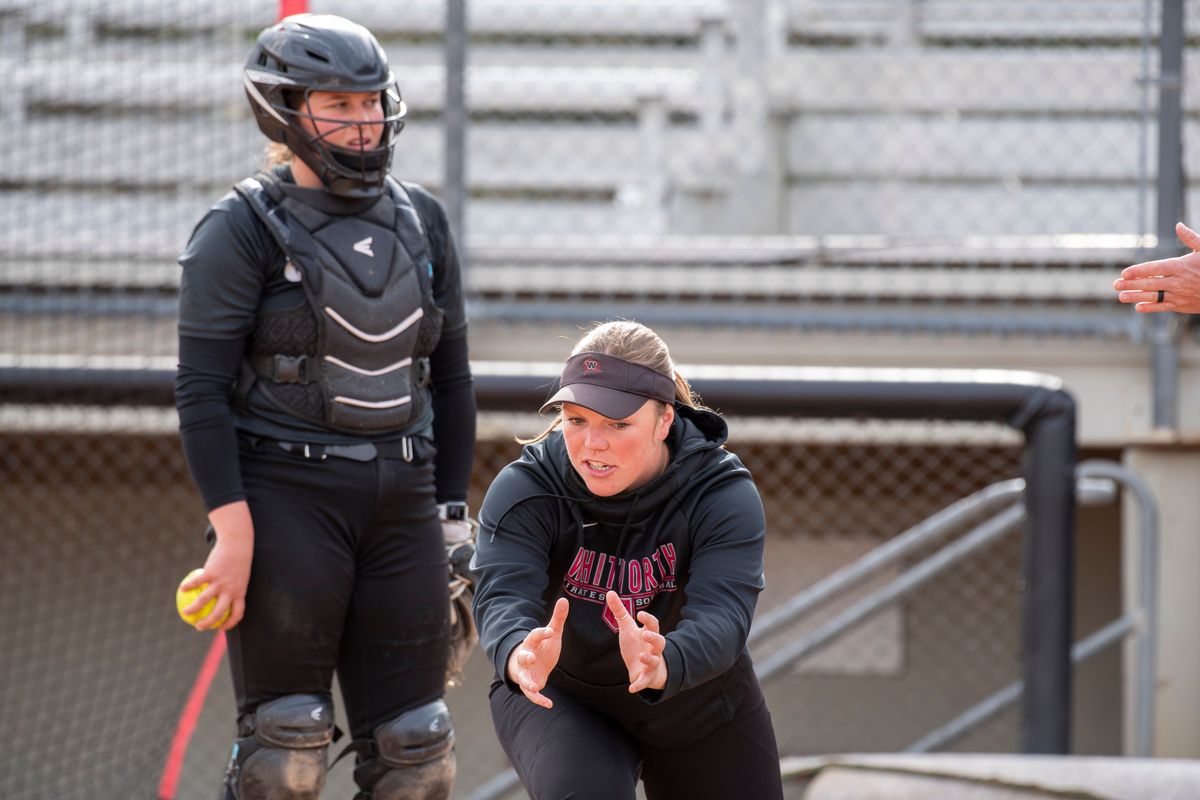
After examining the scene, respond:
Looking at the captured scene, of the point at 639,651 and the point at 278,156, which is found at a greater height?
the point at 278,156

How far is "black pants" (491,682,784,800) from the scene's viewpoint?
238cm

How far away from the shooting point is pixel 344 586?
111 inches

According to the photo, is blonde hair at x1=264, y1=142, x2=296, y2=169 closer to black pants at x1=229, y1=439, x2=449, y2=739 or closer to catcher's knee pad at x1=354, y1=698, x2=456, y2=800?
black pants at x1=229, y1=439, x2=449, y2=739

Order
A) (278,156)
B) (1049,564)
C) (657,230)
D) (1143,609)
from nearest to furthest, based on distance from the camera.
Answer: (278,156) < (1049,564) < (1143,609) < (657,230)

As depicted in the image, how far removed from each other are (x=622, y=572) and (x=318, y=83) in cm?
119

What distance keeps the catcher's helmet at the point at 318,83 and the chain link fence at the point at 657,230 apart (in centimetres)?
225

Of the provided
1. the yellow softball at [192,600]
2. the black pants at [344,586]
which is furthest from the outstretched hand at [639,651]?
the yellow softball at [192,600]

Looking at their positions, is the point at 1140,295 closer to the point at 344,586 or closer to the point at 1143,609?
the point at 344,586

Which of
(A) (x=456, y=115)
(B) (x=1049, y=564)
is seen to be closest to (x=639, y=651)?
(B) (x=1049, y=564)

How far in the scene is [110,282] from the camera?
529cm

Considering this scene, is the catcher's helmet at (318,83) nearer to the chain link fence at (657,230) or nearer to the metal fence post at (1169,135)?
the chain link fence at (657,230)

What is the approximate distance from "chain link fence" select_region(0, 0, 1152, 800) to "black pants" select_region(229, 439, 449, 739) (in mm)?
2250

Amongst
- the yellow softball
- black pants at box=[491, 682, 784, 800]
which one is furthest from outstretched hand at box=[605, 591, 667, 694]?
the yellow softball

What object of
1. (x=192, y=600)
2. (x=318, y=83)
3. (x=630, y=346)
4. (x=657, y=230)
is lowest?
(x=192, y=600)
